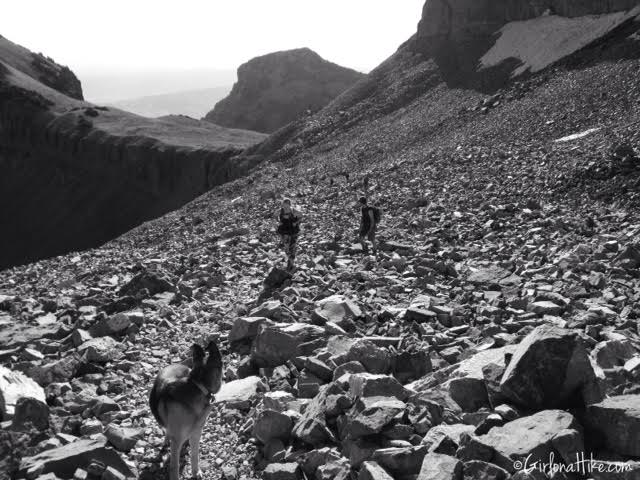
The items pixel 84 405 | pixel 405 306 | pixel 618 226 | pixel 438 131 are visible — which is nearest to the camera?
pixel 84 405

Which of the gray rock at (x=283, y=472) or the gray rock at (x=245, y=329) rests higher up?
the gray rock at (x=245, y=329)

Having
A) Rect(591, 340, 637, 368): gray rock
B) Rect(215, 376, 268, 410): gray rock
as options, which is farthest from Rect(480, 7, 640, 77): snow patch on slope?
Rect(215, 376, 268, 410): gray rock

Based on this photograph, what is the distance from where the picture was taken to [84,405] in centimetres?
738

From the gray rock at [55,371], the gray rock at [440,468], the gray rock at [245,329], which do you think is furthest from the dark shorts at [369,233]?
the gray rock at [440,468]

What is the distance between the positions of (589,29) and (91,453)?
49.0m

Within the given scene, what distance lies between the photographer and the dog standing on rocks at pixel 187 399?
5.60 metres

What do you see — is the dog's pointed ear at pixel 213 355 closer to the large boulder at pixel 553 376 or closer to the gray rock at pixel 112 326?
the large boulder at pixel 553 376

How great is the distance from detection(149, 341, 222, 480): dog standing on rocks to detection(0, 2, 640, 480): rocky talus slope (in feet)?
2.40

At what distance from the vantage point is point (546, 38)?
47.4 meters

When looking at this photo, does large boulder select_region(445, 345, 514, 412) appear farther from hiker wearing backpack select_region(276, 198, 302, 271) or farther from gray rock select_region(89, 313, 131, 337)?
hiker wearing backpack select_region(276, 198, 302, 271)

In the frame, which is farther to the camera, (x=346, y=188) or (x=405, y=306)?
(x=346, y=188)

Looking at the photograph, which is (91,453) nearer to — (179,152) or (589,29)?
(589,29)

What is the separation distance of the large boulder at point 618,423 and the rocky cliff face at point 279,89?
112m

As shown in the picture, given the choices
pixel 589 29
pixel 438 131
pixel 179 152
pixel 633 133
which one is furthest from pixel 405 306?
pixel 179 152
